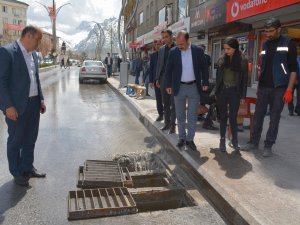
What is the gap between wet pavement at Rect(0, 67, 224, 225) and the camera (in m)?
3.84

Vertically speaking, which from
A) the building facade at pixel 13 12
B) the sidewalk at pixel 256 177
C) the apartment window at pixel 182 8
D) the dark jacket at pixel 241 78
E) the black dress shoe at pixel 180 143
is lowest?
the sidewalk at pixel 256 177

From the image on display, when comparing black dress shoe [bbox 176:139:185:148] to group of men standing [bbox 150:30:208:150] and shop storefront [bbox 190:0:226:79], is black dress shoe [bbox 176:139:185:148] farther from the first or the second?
shop storefront [bbox 190:0:226:79]

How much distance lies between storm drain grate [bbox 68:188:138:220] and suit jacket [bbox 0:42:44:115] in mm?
1261

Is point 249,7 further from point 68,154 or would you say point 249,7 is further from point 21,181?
point 21,181

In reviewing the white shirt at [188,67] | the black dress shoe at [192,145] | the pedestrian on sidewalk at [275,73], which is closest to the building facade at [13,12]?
the white shirt at [188,67]

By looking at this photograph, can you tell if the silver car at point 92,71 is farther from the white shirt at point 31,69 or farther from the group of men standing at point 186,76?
the white shirt at point 31,69

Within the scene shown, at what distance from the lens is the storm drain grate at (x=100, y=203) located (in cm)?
383

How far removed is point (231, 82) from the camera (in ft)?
18.7

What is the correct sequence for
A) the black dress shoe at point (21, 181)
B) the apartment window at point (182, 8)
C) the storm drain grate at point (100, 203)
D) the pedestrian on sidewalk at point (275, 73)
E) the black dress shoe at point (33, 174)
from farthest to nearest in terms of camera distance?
the apartment window at point (182, 8) < the pedestrian on sidewalk at point (275, 73) < the black dress shoe at point (33, 174) < the black dress shoe at point (21, 181) < the storm drain grate at point (100, 203)

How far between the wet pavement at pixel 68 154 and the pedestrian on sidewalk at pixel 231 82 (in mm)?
1532

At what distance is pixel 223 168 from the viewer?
5.05 m

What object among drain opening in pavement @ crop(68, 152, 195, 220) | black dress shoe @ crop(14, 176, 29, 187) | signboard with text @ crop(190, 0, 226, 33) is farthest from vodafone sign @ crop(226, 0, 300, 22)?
black dress shoe @ crop(14, 176, 29, 187)

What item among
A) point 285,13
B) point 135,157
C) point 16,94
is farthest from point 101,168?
point 285,13

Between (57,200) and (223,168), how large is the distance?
2.19 m
